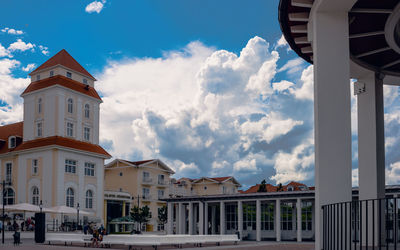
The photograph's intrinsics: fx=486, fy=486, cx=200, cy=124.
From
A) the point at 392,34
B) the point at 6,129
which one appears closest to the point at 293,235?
the point at 392,34

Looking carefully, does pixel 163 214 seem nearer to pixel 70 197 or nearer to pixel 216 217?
pixel 70 197

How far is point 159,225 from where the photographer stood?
80.6 meters

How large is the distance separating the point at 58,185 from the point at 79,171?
4.24 metres

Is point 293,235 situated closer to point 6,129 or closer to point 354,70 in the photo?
point 354,70

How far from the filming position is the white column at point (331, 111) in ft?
34.0

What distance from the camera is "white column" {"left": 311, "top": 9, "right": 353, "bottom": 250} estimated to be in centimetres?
1038

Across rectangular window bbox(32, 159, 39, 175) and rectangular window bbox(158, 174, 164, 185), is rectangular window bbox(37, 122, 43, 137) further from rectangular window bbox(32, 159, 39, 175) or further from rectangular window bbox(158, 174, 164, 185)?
rectangular window bbox(158, 174, 164, 185)

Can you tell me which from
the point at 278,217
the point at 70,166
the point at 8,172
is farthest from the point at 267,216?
the point at 8,172

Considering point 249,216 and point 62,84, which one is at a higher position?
point 62,84

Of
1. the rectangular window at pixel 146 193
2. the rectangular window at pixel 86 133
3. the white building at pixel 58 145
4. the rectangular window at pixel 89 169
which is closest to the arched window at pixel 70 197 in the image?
the white building at pixel 58 145

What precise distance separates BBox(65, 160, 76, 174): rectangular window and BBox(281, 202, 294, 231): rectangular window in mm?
26903

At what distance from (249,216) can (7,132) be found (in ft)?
126

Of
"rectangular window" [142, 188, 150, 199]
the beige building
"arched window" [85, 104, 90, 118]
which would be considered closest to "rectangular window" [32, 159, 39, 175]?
"arched window" [85, 104, 90, 118]

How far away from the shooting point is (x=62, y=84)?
5941 cm
